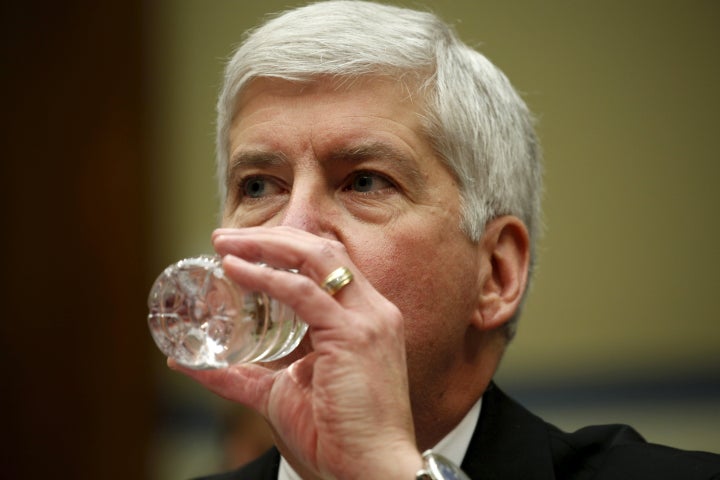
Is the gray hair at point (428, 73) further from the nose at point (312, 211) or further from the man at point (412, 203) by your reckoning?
the nose at point (312, 211)

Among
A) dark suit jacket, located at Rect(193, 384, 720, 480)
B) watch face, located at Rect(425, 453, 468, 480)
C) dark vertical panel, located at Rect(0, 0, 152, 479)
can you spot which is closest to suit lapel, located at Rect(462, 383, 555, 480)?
dark suit jacket, located at Rect(193, 384, 720, 480)

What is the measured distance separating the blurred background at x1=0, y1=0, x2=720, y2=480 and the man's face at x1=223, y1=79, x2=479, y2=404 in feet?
8.93

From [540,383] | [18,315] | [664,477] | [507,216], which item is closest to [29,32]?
[18,315]

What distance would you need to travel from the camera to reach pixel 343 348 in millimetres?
1848

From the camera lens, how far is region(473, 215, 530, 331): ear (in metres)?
2.46

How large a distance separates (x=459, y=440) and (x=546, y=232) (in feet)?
9.25

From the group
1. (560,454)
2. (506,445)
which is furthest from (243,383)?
(560,454)

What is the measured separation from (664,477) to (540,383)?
281 centimetres

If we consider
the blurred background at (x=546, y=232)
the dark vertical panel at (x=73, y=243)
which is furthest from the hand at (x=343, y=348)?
the dark vertical panel at (x=73, y=243)

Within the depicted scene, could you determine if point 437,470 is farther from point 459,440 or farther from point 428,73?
point 428,73

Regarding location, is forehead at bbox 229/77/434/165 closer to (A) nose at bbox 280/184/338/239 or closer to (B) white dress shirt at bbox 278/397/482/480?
(A) nose at bbox 280/184/338/239

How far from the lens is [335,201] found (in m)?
2.29

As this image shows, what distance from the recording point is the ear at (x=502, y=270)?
8.07 ft

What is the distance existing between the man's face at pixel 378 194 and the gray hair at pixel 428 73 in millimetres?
38
